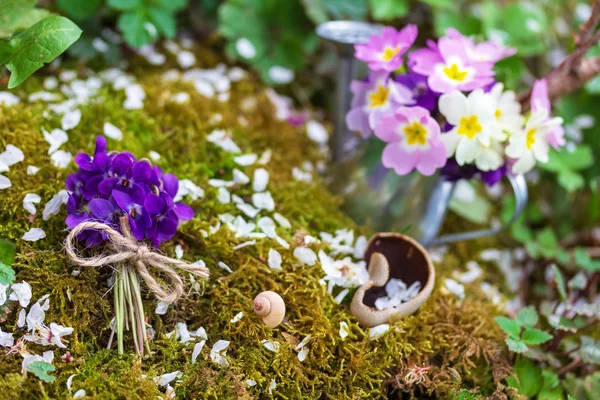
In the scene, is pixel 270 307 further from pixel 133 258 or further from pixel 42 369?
pixel 42 369

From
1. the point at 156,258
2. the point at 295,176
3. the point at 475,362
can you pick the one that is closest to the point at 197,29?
the point at 295,176

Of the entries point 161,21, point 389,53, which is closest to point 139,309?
point 389,53

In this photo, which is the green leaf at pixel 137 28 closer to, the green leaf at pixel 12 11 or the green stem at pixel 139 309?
the green leaf at pixel 12 11

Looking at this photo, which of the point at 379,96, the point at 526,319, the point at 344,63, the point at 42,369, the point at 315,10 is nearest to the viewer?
the point at 42,369

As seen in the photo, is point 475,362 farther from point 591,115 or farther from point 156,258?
point 591,115

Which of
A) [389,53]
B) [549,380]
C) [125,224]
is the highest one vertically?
[389,53]

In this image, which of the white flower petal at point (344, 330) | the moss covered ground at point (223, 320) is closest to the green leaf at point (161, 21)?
the moss covered ground at point (223, 320)
